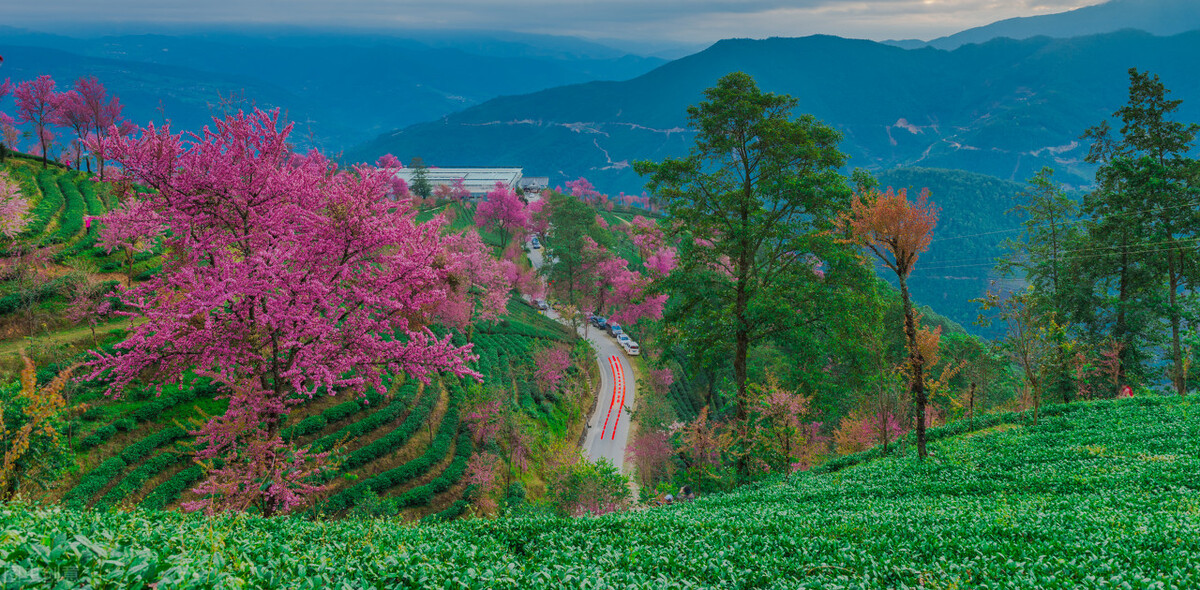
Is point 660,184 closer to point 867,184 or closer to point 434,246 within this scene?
point 867,184

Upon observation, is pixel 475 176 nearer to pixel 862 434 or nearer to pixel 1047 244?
pixel 1047 244

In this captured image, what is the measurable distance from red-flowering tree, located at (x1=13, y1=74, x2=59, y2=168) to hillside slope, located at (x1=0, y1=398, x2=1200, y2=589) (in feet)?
162

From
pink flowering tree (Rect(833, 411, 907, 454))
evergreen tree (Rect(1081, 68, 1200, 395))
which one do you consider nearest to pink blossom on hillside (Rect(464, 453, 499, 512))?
pink flowering tree (Rect(833, 411, 907, 454))

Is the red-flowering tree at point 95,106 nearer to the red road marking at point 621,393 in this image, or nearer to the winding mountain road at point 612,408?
the winding mountain road at point 612,408

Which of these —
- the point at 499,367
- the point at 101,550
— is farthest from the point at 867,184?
the point at 101,550

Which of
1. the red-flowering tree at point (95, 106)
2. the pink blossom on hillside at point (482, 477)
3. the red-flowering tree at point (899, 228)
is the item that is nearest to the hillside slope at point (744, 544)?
the red-flowering tree at point (899, 228)

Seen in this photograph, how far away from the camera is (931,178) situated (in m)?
150

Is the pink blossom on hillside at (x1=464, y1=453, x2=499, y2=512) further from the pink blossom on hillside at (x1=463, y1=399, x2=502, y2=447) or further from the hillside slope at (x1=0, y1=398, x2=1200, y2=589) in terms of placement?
the hillside slope at (x1=0, y1=398, x2=1200, y2=589)

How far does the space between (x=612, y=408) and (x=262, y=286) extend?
101ft

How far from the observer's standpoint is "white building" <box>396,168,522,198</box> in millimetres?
132625

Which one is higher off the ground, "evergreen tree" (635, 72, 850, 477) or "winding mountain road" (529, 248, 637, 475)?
"evergreen tree" (635, 72, 850, 477)

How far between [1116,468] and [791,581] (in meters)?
10.5

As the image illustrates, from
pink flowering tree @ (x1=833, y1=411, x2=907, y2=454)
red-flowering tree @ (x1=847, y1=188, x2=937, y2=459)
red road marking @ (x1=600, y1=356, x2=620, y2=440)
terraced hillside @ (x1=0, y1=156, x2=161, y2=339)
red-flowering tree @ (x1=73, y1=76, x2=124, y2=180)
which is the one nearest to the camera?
red-flowering tree @ (x1=847, y1=188, x2=937, y2=459)

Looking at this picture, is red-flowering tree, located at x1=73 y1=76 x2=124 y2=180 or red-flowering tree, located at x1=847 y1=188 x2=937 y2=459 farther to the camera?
red-flowering tree, located at x1=73 y1=76 x2=124 y2=180
